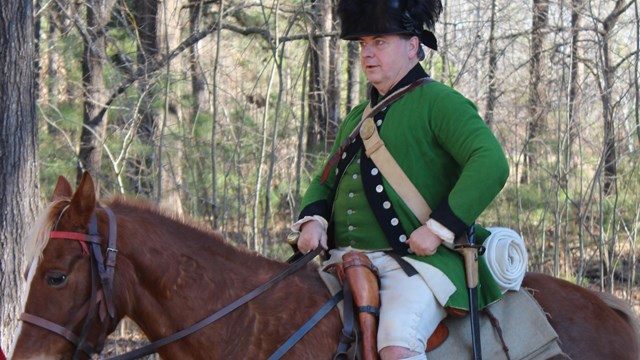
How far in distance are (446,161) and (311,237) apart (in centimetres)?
73

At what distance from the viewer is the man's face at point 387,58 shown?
3.77 metres

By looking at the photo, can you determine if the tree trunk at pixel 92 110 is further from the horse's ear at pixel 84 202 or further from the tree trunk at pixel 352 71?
the horse's ear at pixel 84 202

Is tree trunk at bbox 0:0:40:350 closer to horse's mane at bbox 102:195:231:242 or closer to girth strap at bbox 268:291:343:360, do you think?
horse's mane at bbox 102:195:231:242

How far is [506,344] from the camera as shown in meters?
3.57

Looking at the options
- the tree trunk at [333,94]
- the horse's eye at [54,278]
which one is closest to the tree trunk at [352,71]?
the tree trunk at [333,94]

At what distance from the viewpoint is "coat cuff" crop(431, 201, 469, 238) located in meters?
3.37

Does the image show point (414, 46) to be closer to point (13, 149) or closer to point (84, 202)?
point (84, 202)

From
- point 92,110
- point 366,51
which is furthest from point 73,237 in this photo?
point 92,110

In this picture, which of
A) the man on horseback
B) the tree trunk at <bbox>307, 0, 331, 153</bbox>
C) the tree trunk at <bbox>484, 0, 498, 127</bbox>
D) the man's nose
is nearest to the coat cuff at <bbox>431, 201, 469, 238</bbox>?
the man on horseback

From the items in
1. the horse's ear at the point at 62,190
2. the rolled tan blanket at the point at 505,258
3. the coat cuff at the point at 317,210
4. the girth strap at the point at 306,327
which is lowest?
the girth strap at the point at 306,327

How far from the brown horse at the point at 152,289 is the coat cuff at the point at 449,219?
599 millimetres

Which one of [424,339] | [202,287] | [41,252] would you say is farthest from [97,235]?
[424,339]

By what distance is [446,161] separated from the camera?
143 inches

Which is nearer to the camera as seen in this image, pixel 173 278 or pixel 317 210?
pixel 173 278
